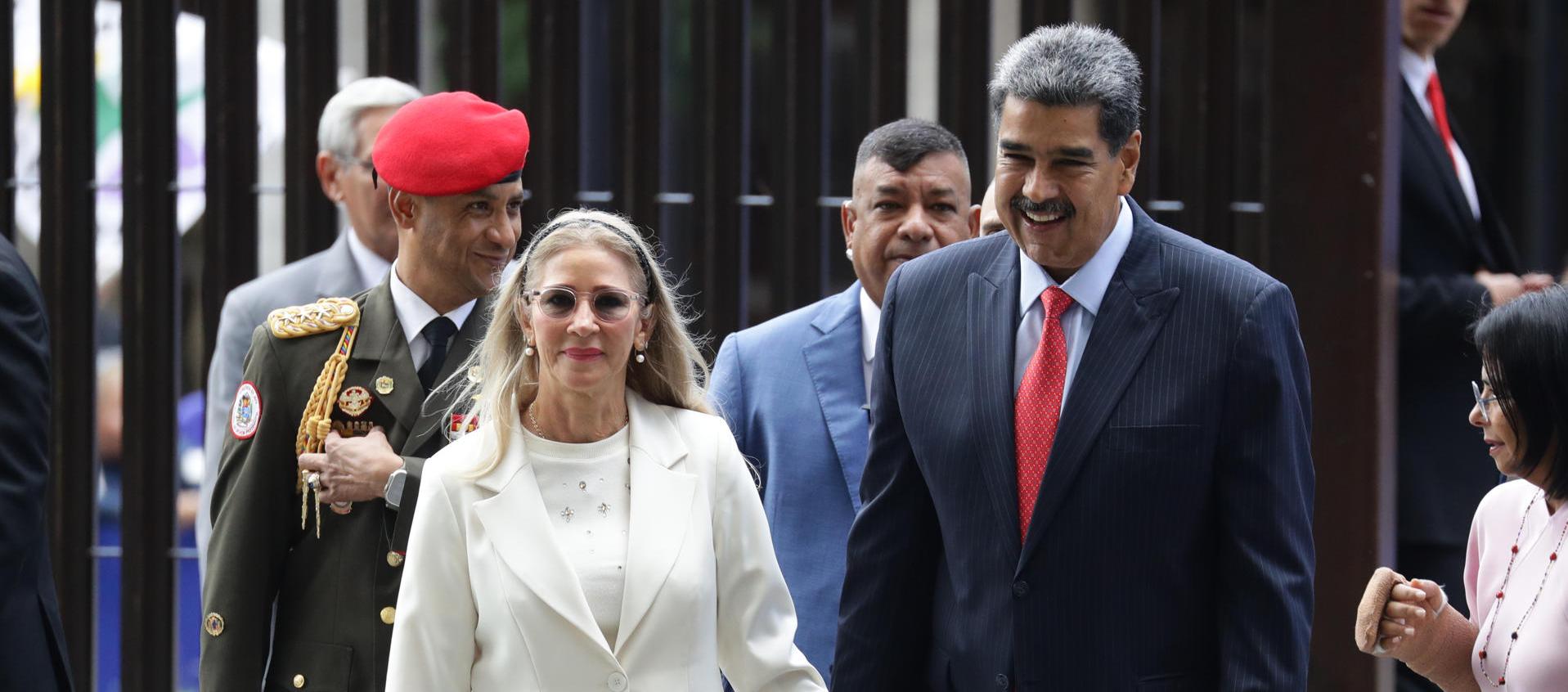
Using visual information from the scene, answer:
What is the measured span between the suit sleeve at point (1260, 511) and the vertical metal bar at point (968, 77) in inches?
105

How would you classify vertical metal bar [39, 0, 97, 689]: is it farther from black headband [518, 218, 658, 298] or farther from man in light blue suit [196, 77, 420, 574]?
black headband [518, 218, 658, 298]

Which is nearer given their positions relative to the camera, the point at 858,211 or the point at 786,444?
the point at 786,444

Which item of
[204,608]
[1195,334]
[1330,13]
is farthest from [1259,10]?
[204,608]

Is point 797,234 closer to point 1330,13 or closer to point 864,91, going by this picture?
point 864,91

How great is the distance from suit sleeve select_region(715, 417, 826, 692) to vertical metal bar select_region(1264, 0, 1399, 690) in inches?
108

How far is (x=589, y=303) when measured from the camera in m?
3.02

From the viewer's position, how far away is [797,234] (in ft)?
18.0

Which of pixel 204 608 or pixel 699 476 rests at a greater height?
pixel 699 476

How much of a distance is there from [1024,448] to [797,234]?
8.79 ft

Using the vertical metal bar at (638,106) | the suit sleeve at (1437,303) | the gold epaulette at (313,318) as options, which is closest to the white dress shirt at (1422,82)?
the suit sleeve at (1437,303)

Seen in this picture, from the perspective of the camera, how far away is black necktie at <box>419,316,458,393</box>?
11.2 ft

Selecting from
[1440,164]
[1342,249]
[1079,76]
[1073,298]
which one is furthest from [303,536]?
[1440,164]

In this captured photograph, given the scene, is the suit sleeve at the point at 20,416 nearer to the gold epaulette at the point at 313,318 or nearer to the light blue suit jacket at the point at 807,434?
the gold epaulette at the point at 313,318

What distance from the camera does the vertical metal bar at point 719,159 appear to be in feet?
17.7
